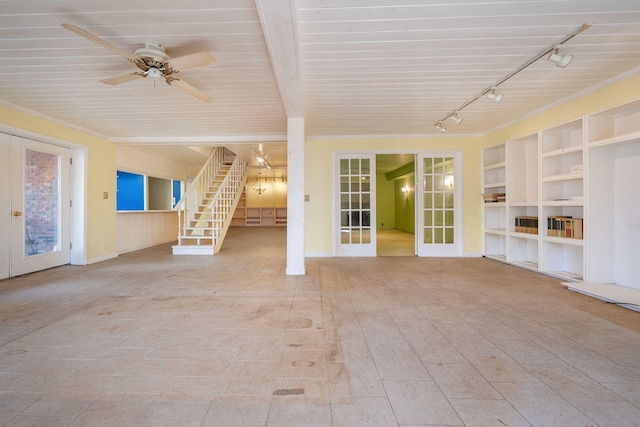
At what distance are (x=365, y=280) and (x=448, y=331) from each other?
1751mm

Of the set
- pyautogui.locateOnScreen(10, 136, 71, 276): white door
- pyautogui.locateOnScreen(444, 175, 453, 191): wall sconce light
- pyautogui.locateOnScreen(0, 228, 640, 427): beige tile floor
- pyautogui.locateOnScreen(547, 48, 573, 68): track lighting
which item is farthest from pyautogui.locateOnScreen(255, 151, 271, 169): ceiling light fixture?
pyautogui.locateOnScreen(547, 48, 573, 68): track lighting

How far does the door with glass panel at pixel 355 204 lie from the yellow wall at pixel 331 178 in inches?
7.9

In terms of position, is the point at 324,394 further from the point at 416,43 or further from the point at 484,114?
the point at 484,114

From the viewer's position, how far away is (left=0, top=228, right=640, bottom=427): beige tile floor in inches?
55.7

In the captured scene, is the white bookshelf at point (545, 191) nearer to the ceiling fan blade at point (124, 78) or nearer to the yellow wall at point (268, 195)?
the ceiling fan blade at point (124, 78)

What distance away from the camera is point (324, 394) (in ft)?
5.06

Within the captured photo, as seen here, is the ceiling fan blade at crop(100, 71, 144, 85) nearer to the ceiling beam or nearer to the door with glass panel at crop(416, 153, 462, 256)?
the ceiling beam

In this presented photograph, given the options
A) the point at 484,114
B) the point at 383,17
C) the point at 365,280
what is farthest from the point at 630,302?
the point at 383,17

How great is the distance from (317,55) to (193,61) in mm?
1183

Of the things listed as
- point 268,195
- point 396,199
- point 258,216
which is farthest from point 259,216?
point 396,199

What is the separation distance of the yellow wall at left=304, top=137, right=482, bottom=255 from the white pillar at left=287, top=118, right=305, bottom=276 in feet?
5.34

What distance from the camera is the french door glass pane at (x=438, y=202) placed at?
6.04 m

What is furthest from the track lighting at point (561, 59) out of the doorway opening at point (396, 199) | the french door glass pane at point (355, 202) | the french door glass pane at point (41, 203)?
the french door glass pane at point (41, 203)

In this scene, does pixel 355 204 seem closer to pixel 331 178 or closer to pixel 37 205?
pixel 331 178
